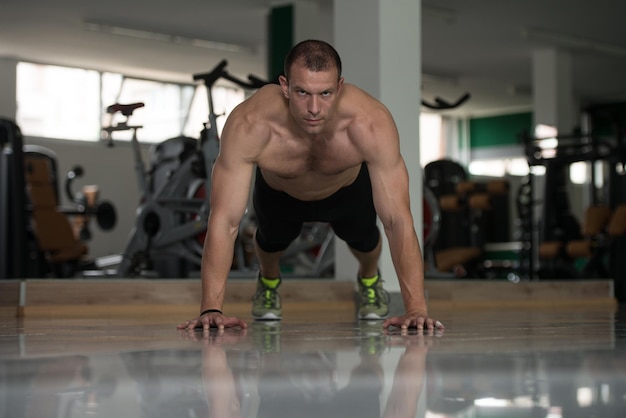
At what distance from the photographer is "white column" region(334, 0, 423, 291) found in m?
5.09

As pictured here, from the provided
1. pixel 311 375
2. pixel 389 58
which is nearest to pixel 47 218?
pixel 389 58

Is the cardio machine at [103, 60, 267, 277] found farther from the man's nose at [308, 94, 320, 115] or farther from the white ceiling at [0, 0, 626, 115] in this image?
the white ceiling at [0, 0, 626, 115]

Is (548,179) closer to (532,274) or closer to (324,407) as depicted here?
(532,274)

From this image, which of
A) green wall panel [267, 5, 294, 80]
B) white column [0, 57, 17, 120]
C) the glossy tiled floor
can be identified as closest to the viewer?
the glossy tiled floor

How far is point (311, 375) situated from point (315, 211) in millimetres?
1771

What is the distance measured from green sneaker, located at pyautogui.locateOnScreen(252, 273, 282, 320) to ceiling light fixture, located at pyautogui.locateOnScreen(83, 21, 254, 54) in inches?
343

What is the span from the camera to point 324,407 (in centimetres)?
125

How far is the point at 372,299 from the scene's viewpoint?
3.90 meters

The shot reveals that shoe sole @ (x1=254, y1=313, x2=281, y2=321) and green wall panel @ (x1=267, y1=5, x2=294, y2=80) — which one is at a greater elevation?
green wall panel @ (x1=267, y1=5, x2=294, y2=80)

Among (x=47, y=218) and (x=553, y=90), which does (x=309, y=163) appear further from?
(x=553, y=90)

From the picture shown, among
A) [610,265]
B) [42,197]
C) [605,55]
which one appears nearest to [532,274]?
Result: [610,265]

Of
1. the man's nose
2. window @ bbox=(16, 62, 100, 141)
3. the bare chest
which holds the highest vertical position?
window @ bbox=(16, 62, 100, 141)

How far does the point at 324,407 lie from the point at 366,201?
2201mm

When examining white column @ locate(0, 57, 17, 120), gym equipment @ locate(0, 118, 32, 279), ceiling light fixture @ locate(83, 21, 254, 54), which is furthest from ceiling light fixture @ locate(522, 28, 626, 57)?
gym equipment @ locate(0, 118, 32, 279)
